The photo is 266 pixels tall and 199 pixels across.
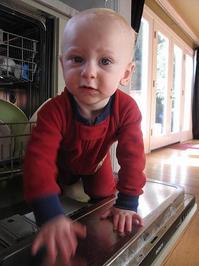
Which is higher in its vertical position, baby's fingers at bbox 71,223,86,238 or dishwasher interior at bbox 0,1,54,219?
dishwasher interior at bbox 0,1,54,219

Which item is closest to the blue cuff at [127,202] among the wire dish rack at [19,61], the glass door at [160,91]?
the wire dish rack at [19,61]

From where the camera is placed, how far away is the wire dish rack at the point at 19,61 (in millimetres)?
699

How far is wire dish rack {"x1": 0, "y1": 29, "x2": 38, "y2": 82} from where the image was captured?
699mm

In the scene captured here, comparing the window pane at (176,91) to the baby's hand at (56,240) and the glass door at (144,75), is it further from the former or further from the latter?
the baby's hand at (56,240)

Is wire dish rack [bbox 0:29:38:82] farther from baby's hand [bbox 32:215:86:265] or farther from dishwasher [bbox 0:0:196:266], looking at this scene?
baby's hand [bbox 32:215:86:265]

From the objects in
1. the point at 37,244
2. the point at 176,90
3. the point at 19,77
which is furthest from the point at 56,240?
the point at 176,90

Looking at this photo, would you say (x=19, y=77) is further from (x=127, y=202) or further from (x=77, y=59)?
(x=127, y=202)

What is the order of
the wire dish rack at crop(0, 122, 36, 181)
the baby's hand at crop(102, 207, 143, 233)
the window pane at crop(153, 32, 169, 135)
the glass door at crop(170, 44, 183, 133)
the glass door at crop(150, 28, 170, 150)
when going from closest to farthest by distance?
1. the baby's hand at crop(102, 207, 143, 233)
2. the wire dish rack at crop(0, 122, 36, 181)
3. the glass door at crop(150, 28, 170, 150)
4. the window pane at crop(153, 32, 169, 135)
5. the glass door at crop(170, 44, 183, 133)

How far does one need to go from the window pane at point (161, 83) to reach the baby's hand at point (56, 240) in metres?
3.15

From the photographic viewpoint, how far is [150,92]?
3.22 metres

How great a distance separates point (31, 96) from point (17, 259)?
1.72 feet

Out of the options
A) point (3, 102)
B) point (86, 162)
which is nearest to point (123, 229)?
point (86, 162)

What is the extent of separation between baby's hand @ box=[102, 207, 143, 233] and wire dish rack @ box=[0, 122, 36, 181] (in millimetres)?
277

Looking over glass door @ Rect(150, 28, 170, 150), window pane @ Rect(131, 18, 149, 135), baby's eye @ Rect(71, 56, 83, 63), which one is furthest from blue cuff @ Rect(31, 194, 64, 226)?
glass door @ Rect(150, 28, 170, 150)
